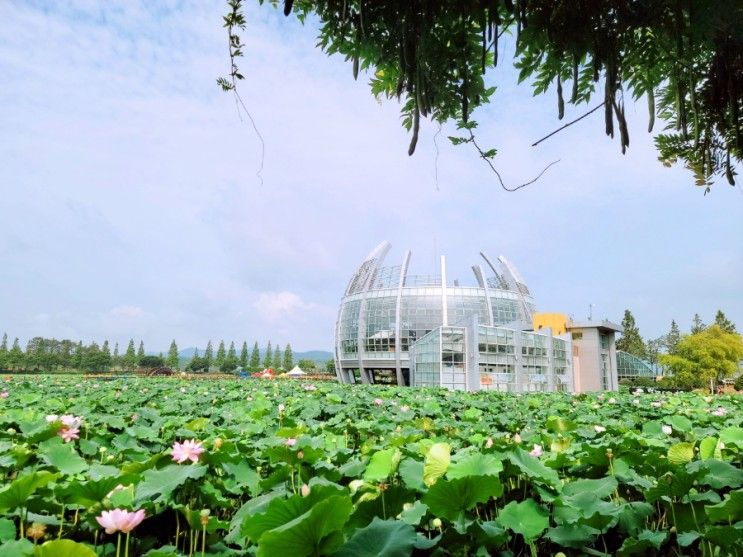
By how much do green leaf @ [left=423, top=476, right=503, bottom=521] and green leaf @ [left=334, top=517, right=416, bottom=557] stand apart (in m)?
0.28

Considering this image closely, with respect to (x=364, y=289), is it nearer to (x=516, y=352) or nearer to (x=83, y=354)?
(x=516, y=352)

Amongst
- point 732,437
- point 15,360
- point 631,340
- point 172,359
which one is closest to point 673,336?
point 631,340

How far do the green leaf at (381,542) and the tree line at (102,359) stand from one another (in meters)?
74.6

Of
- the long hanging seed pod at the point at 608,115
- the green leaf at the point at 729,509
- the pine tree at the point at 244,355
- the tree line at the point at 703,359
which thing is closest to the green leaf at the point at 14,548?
the green leaf at the point at 729,509

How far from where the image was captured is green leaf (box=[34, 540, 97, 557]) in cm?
98

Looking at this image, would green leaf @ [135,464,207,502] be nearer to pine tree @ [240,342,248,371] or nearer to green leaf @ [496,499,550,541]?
green leaf @ [496,499,550,541]

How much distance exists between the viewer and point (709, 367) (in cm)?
2722

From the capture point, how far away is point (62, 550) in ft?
3.24

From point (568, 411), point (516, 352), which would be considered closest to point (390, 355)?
point (516, 352)

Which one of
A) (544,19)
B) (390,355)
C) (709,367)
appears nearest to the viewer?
(544,19)

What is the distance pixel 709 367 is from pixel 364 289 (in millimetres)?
25599

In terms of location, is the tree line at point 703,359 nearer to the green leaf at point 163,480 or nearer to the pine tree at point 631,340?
the pine tree at point 631,340

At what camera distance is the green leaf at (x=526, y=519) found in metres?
1.46

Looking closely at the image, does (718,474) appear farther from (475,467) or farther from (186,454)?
(186,454)
